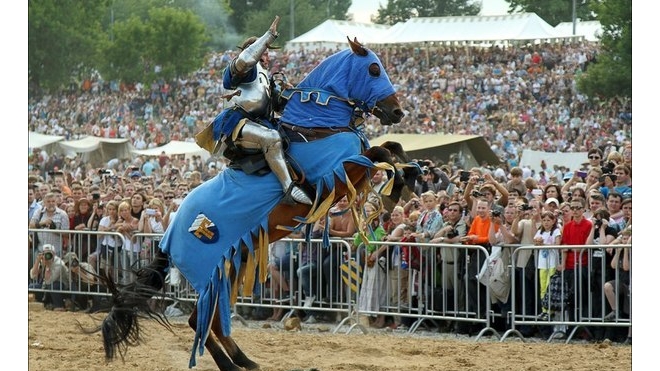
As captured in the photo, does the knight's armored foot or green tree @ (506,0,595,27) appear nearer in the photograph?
the knight's armored foot

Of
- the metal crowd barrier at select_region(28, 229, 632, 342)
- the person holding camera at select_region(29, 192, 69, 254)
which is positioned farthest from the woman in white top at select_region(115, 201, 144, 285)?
the person holding camera at select_region(29, 192, 69, 254)

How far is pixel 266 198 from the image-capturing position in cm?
759

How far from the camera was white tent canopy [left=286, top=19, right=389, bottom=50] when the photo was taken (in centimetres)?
2242

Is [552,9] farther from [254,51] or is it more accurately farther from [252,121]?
[254,51]

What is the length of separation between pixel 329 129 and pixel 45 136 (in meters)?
24.3

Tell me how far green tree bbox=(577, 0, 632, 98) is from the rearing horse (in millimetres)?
6421

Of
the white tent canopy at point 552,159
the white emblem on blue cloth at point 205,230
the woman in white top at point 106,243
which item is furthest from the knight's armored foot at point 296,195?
the white tent canopy at point 552,159

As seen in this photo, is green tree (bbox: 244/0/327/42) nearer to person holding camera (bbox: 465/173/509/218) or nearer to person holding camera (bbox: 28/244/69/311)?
person holding camera (bbox: 28/244/69/311)

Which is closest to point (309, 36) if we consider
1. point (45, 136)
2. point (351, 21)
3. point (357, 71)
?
point (351, 21)

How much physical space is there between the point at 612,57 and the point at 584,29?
144 cm

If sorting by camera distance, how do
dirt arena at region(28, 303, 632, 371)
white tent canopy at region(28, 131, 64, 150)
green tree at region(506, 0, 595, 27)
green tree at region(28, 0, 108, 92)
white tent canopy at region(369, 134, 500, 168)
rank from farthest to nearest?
white tent canopy at region(28, 131, 64, 150) < green tree at region(28, 0, 108, 92) < white tent canopy at region(369, 134, 500, 168) < green tree at region(506, 0, 595, 27) < dirt arena at region(28, 303, 632, 371)

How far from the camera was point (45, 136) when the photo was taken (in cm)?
3048

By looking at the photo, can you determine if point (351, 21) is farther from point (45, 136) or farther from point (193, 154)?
point (45, 136)

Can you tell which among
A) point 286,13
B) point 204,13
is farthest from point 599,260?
point 204,13
